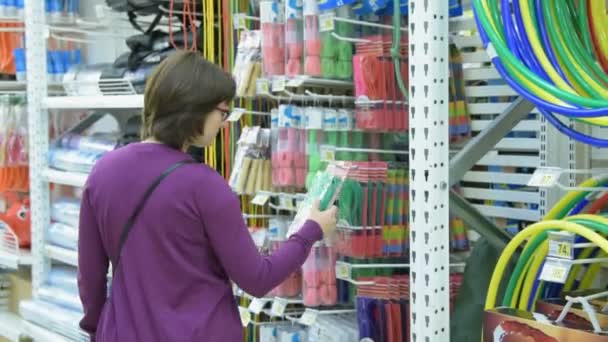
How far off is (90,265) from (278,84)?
2.72 feet

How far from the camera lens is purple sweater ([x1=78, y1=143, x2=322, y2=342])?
74.6 inches

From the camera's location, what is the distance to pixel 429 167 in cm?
186

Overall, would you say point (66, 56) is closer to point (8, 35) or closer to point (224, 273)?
point (8, 35)

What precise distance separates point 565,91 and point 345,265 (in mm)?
918

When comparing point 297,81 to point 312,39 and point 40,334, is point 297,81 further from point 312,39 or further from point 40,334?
point 40,334

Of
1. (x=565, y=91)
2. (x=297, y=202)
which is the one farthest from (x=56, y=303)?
(x=565, y=91)

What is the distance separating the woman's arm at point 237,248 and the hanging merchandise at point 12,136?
2.48m

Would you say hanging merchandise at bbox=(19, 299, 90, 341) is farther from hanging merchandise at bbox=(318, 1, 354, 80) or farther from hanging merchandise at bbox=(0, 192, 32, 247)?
hanging merchandise at bbox=(318, 1, 354, 80)

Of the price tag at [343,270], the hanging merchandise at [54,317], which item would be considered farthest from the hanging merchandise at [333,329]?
the hanging merchandise at [54,317]

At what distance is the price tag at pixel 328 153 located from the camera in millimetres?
2418

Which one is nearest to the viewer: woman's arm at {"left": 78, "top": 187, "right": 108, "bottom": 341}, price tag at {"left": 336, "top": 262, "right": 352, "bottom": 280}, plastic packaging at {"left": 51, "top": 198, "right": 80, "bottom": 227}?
woman's arm at {"left": 78, "top": 187, "right": 108, "bottom": 341}

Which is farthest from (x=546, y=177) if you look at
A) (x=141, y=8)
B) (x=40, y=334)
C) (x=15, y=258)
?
(x=15, y=258)

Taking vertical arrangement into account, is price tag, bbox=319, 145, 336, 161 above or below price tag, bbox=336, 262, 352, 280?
above

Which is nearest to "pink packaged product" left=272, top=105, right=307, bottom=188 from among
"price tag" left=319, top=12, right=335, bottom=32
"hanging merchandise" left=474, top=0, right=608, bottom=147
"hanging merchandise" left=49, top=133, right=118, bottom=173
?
"price tag" left=319, top=12, right=335, bottom=32
